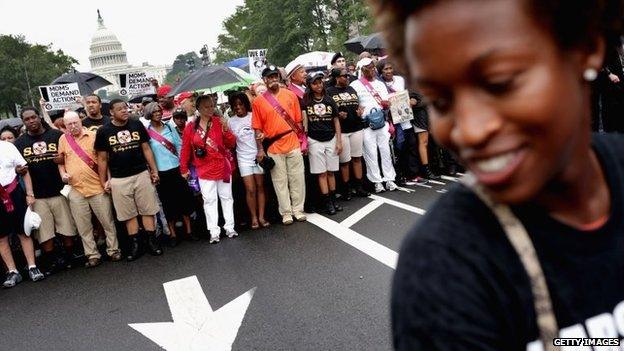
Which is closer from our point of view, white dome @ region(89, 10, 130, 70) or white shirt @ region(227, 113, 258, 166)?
white shirt @ region(227, 113, 258, 166)

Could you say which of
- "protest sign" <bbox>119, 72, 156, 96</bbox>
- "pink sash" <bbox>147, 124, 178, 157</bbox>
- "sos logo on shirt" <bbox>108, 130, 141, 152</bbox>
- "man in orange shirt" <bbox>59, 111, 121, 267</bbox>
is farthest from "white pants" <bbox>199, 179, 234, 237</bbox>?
"protest sign" <bbox>119, 72, 156, 96</bbox>

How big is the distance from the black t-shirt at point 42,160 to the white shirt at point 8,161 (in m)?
0.16

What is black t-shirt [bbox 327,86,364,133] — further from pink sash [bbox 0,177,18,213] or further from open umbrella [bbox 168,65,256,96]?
pink sash [bbox 0,177,18,213]

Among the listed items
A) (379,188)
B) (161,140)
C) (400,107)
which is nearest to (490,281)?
(161,140)

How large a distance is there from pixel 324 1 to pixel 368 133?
96.4ft

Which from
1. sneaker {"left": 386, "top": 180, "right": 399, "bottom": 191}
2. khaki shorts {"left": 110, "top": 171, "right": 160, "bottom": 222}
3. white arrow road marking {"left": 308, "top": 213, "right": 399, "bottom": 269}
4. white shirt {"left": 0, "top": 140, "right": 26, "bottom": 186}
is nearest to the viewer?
white arrow road marking {"left": 308, "top": 213, "right": 399, "bottom": 269}

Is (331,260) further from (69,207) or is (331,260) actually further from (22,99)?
(22,99)

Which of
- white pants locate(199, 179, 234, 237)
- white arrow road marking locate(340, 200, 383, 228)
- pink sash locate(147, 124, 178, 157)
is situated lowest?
white arrow road marking locate(340, 200, 383, 228)

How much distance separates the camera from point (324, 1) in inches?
1372

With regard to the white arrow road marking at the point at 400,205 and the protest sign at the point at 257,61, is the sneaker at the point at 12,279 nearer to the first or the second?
the white arrow road marking at the point at 400,205

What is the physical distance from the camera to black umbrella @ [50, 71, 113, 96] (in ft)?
36.2

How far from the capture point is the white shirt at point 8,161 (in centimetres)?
586

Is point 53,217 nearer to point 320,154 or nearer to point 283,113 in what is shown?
point 283,113

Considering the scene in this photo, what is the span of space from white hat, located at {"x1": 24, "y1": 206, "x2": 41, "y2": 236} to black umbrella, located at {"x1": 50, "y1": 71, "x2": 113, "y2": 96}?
567 centimetres
